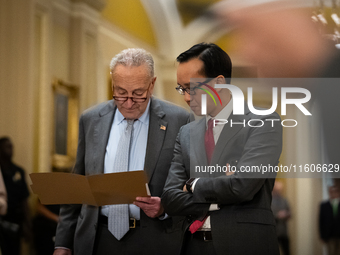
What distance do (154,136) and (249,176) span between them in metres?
0.77

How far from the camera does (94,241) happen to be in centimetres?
251

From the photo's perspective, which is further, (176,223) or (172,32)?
(172,32)

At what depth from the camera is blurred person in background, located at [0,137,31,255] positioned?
5.04 metres

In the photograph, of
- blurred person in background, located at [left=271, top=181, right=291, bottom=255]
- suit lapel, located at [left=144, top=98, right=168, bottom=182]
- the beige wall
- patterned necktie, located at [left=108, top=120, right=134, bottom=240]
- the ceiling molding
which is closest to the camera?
patterned necktie, located at [left=108, top=120, right=134, bottom=240]

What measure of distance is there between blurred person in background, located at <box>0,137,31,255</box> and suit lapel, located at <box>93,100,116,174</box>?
2.73 meters

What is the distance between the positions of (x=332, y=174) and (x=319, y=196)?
2259 mm

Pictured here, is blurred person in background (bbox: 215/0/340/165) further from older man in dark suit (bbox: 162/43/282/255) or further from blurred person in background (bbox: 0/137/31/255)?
blurred person in background (bbox: 0/137/31/255)

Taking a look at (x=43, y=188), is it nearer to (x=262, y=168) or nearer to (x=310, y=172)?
(x=262, y=168)

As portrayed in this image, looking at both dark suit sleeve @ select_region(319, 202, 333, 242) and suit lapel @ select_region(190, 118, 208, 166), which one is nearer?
suit lapel @ select_region(190, 118, 208, 166)

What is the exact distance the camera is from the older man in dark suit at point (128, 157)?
2498mm

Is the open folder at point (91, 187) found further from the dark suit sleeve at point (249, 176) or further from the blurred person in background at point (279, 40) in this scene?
the blurred person in background at point (279, 40)

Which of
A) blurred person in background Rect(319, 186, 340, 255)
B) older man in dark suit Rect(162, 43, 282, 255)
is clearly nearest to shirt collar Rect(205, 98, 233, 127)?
older man in dark suit Rect(162, 43, 282, 255)

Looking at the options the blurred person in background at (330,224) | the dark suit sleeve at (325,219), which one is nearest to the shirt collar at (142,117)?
the blurred person in background at (330,224)

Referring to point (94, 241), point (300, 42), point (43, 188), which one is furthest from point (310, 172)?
point (300, 42)
